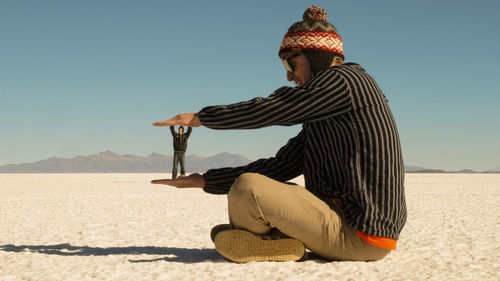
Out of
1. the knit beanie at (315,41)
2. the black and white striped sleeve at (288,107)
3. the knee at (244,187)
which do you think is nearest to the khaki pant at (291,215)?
the knee at (244,187)

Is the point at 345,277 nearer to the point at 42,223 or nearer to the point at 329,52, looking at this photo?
the point at 329,52

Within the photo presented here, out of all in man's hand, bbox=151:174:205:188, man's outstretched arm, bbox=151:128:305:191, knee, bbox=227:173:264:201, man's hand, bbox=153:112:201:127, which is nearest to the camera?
man's hand, bbox=153:112:201:127

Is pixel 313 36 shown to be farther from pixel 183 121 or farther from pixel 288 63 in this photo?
pixel 183 121

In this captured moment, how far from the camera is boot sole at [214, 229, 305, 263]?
2531 mm

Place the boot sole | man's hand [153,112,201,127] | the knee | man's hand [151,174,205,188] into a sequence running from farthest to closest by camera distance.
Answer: man's hand [151,174,205,188] < the boot sole < the knee < man's hand [153,112,201,127]

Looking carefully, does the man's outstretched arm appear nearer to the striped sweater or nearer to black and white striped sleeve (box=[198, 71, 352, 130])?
the striped sweater

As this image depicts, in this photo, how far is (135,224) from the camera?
16.9 feet

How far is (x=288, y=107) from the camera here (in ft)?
7.34

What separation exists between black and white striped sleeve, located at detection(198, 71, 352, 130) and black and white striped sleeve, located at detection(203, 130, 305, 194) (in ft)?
1.96

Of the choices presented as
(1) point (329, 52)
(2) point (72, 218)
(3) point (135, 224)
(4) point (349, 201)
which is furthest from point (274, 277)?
(2) point (72, 218)

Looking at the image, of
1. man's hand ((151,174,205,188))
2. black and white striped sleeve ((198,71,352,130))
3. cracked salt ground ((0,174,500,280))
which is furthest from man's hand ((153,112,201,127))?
cracked salt ground ((0,174,500,280))

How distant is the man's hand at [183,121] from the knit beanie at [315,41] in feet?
2.16

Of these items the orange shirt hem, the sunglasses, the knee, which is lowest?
the orange shirt hem

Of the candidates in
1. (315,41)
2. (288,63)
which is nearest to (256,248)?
(288,63)
